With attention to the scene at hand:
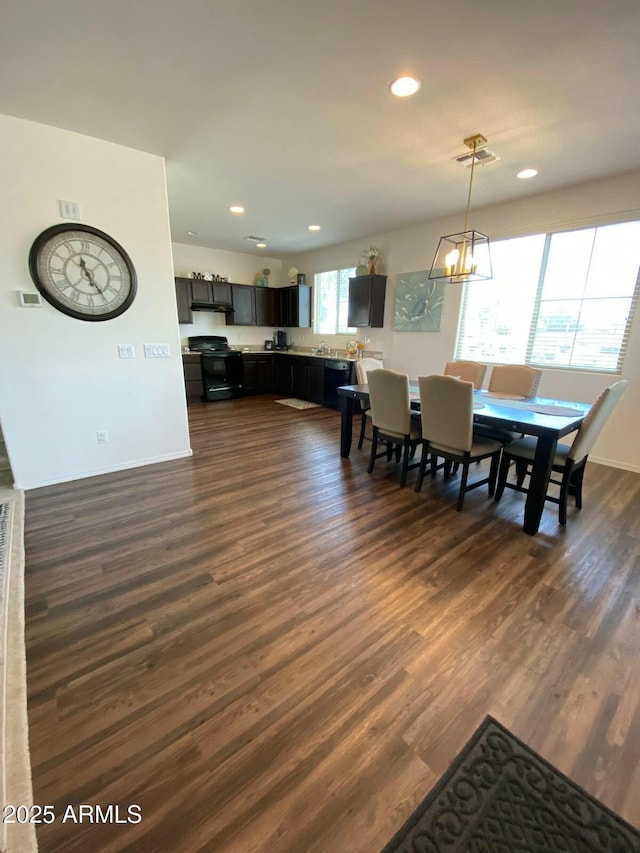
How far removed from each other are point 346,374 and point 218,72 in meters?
4.07

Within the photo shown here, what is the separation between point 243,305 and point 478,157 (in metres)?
5.10

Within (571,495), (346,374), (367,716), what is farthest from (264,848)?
(346,374)

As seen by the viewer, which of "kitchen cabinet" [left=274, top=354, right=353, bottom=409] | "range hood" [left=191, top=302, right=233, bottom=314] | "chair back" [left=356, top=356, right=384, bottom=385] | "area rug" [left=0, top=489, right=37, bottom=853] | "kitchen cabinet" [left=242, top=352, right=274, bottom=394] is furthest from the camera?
"kitchen cabinet" [left=242, top=352, right=274, bottom=394]

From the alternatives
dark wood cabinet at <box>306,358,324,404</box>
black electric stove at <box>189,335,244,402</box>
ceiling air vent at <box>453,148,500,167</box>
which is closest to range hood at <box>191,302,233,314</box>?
black electric stove at <box>189,335,244,402</box>

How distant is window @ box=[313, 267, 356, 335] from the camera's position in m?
6.43

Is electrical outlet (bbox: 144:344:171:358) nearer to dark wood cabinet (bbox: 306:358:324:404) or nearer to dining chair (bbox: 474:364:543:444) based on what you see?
dining chair (bbox: 474:364:543:444)

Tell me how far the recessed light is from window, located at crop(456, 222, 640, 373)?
2575 mm

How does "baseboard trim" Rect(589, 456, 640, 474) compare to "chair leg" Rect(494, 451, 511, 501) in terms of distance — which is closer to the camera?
"chair leg" Rect(494, 451, 511, 501)

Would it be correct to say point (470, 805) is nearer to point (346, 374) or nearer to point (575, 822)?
point (575, 822)

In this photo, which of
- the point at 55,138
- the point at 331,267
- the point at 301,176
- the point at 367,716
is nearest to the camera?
the point at 367,716

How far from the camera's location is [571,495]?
9.91ft

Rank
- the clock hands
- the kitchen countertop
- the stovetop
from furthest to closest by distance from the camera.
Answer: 1. the stovetop
2. the kitchen countertop
3. the clock hands

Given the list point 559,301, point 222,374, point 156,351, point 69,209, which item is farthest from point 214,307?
point 559,301

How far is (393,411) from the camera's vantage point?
3.10 metres
